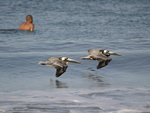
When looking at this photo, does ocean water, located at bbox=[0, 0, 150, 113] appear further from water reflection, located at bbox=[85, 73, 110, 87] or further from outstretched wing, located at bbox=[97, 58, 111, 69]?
outstretched wing, located at bbox=[97, 58, 111, 69]

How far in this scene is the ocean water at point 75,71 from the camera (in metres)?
7.94

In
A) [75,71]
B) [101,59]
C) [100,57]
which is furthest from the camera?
[100,57]

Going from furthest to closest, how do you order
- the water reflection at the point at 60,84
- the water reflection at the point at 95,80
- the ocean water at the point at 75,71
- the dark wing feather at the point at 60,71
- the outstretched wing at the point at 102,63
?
the outstretched wing at the point at 102,63, the dark wing feather at the point at 60,71, the water reflection at the point at 95,80, the water reflection at the point at 60,84, the ocean water at the point at 75,71

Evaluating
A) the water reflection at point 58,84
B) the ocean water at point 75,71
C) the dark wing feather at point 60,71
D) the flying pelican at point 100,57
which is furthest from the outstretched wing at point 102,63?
the water reflection at point 58,84

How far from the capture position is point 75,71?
11531mm

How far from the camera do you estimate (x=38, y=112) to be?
7.35 m

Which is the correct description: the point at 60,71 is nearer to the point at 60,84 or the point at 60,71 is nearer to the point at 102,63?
the point at 60,84

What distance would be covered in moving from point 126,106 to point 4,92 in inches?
126

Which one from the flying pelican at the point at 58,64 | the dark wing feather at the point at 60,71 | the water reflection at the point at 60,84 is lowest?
the water reflection at the point at 60,84

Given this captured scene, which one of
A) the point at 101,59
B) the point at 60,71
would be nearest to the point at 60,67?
the point at 60,71

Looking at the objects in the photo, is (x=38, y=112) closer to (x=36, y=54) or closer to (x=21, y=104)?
(x=21, y=104)

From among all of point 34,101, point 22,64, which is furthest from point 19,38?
point 34,101

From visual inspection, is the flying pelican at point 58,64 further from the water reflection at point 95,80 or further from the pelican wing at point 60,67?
the water reflection at point 95,80

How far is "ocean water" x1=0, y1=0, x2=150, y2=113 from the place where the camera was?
7938 millimetres
